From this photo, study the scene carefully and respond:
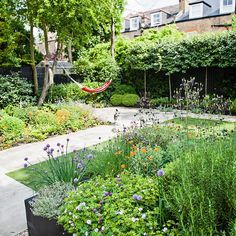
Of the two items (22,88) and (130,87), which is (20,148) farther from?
(130,87)

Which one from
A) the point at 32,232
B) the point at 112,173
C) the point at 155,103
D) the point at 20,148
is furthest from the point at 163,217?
the point at 155,103

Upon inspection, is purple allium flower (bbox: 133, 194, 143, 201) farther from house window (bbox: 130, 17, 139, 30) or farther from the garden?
house window (bbox: 130, 17, 139, 30)

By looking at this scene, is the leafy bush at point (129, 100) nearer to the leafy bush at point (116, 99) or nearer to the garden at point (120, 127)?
the garden at point (120, 127)

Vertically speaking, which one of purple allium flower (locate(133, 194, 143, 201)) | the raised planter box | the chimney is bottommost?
the raised planter box

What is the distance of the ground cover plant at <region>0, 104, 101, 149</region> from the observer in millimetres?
5277

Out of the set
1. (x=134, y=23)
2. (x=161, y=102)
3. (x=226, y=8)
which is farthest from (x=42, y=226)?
(x=134, y=23)

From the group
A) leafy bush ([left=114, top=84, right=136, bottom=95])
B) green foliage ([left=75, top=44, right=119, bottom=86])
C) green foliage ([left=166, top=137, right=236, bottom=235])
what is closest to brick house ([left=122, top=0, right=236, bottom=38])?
green foliage ([left=75, top=44, right=119, bottom=86])

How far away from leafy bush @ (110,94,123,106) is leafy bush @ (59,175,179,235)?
8212mm

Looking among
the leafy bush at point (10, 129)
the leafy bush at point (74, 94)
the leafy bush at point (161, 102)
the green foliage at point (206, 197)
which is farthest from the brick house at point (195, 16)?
the green foliage at point (206, 197)

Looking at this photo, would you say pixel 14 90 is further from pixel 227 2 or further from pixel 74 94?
pixel 227 2

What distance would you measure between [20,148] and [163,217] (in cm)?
404

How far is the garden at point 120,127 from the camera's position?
150 cm

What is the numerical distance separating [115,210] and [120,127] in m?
4.55

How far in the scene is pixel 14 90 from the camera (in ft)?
27.2
